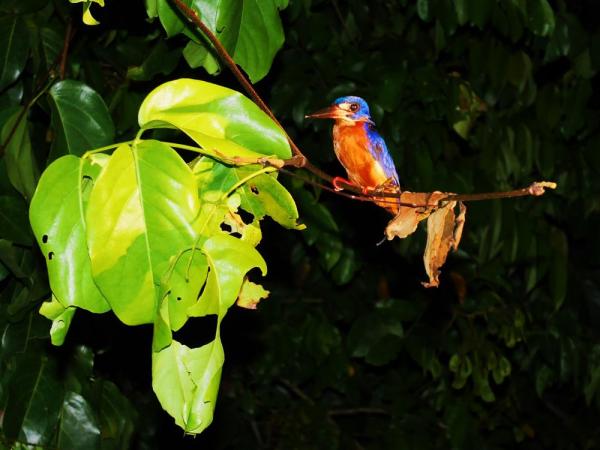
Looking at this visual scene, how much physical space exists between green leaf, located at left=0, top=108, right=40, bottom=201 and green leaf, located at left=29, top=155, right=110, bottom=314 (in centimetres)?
75

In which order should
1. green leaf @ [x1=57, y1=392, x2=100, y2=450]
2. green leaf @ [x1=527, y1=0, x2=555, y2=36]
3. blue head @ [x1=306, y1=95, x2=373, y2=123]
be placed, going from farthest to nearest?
green leaf @ [x1=527, y1=0, x2=555, y2=36], green leaf @ [x1=57, y1=392, x2=100, y2=450], blue head @ [x1=306, y1=95, x2=373, y2=123]

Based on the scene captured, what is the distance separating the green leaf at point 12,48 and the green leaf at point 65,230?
1.01 meters

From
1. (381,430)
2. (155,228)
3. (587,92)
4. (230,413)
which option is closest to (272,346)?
(230,413)

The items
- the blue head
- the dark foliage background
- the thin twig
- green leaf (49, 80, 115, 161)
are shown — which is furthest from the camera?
the thin twig

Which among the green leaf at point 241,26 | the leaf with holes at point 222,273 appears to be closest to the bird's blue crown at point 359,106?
the green leaf at point 241,26

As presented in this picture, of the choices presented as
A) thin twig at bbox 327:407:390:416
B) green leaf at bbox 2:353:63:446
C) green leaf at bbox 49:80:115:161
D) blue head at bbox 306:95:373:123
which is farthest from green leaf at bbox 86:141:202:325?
thin twig at bbox 327:407:390:416

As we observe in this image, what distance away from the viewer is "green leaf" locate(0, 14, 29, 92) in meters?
1.70

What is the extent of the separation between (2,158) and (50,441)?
0.51 metres

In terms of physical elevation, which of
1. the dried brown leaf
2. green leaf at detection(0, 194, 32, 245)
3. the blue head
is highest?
the dried brown leaf

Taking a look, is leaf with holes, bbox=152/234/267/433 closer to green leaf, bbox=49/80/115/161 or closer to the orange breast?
the orange breast

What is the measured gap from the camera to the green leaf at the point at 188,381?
0.77m

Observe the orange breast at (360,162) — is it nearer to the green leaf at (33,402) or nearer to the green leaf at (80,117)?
the green leaf at (80,117)

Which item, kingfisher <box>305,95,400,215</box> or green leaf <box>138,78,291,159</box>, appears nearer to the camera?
green leaf <box>138,78,291,159</box>

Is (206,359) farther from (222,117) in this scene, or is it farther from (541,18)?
(541,18)
